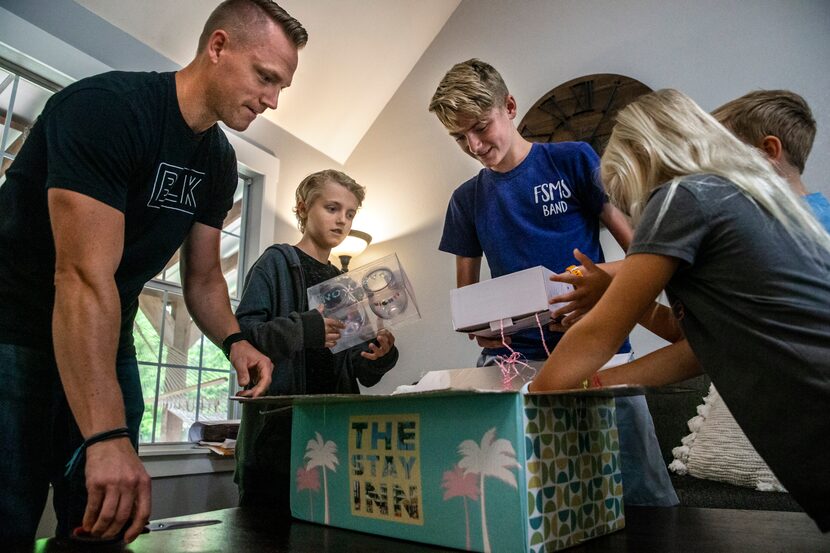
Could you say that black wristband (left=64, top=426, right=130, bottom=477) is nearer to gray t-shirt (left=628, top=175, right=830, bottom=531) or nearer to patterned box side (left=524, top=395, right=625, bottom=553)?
patterned box side (left=524, top=395, right=625, bottom=553)

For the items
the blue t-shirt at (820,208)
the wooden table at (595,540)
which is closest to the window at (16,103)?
the wooden table at (595,540)

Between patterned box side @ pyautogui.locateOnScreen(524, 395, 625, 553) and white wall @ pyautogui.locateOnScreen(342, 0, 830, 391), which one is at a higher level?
white wall @ pyautogui.locateOnScreen(342, 0, 830, 391)

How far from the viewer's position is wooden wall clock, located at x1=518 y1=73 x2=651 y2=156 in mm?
2287

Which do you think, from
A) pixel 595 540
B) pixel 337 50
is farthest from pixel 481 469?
pixel 337 50

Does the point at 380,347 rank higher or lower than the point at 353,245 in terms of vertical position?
lower

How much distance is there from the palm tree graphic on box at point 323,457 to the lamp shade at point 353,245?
210cm

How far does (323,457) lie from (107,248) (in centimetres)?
36

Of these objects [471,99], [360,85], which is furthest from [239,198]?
[471,99]

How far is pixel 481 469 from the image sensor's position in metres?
0.53

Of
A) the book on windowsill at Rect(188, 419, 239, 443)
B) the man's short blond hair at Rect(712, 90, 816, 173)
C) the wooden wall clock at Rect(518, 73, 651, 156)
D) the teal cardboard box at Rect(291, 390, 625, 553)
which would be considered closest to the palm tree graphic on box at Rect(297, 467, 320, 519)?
the teal cardboard box at Rect(291, 390, 625, 553)

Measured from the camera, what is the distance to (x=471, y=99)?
3.78 feet

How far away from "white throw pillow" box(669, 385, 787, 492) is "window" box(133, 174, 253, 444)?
1.79 metres

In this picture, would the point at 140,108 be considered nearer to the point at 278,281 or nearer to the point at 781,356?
the point at 278,281

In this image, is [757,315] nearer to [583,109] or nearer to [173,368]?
[583,109]
